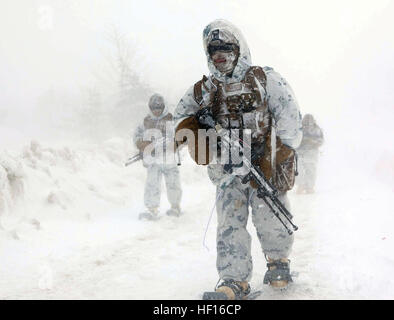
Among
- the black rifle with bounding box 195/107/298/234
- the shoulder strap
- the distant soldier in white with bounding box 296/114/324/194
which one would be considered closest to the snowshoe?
the black rifle with bounding box 195/107/298/234

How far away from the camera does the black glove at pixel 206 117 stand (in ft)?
12.1

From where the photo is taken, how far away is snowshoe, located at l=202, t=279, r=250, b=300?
329 centimetres

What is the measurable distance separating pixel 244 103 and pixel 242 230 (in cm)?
107

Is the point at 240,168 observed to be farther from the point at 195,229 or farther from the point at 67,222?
the point at 67,222

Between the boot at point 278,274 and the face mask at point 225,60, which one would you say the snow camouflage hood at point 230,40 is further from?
the boot at point 278,274

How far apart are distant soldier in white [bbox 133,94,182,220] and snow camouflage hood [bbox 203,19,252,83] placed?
419 cm

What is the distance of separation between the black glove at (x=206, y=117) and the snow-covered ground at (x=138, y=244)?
143 cm

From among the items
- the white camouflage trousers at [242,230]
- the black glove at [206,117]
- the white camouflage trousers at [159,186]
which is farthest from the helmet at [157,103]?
the white camouflage trousers at [242,230]

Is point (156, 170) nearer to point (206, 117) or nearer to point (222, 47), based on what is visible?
point (206, 117)

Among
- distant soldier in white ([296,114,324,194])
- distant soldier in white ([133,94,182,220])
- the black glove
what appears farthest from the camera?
distant soldier in white ([296,114,324,194])

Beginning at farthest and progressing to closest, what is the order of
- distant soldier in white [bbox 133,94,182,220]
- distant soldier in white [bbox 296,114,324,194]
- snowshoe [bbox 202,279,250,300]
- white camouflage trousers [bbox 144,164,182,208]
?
distant soldier in white [bbox 296,114,324,194], white camouflage trousers [bbox 144,164,182,208], distant soldier in white [bbox 133,94,182,220], snowshoe [bbox 202,279,250,300]

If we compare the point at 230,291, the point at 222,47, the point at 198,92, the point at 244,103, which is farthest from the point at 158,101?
the point at 230,291

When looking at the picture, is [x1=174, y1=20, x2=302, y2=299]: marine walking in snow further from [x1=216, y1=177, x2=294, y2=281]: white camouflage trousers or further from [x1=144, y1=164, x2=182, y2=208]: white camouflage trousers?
[x1=144, y1=164, x2=182, y2=208]: white camouflage trousers

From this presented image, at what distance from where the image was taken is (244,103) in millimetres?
3564
